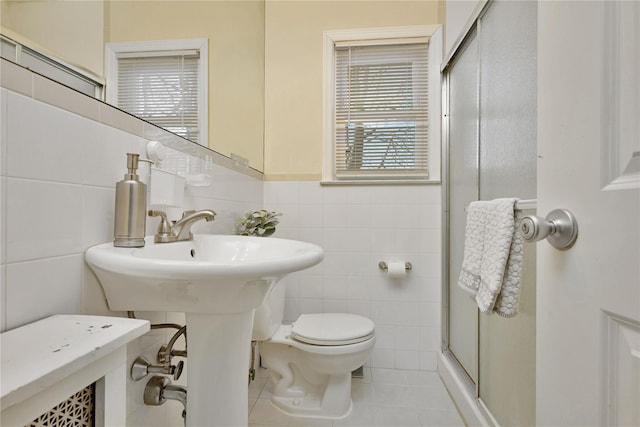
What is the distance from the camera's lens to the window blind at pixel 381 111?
184 centimetres

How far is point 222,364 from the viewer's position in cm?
77

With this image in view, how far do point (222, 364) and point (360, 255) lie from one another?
1.19 meters

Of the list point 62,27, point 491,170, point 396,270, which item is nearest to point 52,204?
point 62,27

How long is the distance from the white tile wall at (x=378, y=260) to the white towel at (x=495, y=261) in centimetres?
80

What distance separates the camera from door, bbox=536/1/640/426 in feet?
1.19

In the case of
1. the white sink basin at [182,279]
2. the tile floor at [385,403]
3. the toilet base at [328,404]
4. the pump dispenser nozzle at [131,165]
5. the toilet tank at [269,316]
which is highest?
the pump dispenser nozzle at [131,165]

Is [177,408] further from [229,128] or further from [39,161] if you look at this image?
[229,128]

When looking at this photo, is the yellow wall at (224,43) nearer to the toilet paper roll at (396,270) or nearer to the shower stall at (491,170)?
the toilet paper roll at (396,270)

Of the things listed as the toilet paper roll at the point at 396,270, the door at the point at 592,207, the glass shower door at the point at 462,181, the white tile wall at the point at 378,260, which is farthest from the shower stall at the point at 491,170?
the door at the point at 592,207

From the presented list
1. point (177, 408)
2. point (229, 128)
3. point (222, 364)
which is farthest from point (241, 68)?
point (177, 408)

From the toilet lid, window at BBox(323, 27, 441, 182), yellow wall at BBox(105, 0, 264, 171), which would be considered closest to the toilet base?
the toilet lid

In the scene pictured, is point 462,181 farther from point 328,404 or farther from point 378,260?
point 328,404

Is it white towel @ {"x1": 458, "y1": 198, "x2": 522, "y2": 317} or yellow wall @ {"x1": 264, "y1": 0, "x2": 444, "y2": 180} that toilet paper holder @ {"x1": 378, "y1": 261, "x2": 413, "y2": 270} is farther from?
white towel @ {"x1": 458, "y1": 198, "x2": 522, "y2": 317}

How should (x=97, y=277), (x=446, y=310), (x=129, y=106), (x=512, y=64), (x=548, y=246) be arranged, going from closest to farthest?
(x=548, y=246) → (x=97, y=277) → (x=129, y=106) → (x=512, y=64) → (x=446, y=310)
